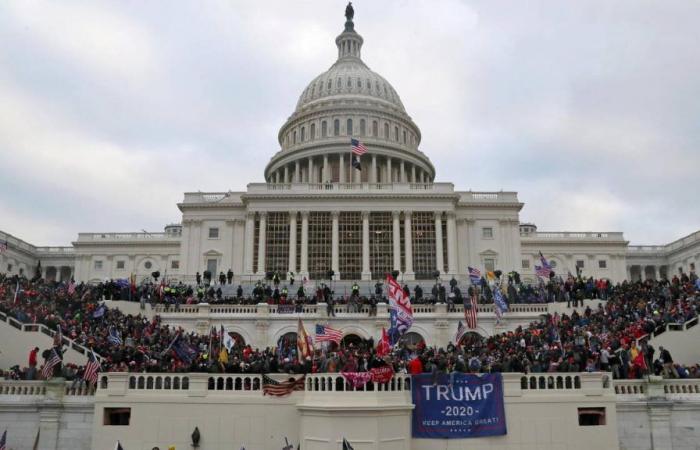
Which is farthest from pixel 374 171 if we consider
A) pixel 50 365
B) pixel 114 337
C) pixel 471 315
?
pixel 50 365

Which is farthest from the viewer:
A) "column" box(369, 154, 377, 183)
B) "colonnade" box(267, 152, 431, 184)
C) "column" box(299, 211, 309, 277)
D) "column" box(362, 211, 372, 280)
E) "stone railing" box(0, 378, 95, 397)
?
"colonnade" box(267, 152, 431, 184)

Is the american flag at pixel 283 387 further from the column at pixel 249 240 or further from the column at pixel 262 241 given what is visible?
the column at pixel 249 240

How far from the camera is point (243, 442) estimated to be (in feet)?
75.0

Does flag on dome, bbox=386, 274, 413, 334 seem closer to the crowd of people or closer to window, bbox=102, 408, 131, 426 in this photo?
the crowd of people

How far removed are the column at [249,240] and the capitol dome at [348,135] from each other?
20.4m

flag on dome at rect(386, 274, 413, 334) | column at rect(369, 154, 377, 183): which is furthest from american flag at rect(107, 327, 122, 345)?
column at rect(369, 154, 377, 183)

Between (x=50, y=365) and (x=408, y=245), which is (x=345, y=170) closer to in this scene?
(x=408, y=245)

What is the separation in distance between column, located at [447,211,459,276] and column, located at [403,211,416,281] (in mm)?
3994

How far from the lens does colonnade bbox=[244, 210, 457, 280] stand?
6694 centimetres

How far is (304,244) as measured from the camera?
67.6 m

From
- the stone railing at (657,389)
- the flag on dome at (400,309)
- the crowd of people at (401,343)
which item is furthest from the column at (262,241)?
the stone railing at (657,389)

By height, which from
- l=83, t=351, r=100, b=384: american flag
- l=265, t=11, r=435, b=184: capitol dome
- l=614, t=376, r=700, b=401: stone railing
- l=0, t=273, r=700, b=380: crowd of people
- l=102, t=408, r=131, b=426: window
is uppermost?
l=265, t=11, r=435, b=184: capitol dome

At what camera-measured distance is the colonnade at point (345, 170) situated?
8894 centimetres

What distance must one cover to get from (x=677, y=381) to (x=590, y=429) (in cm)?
447
